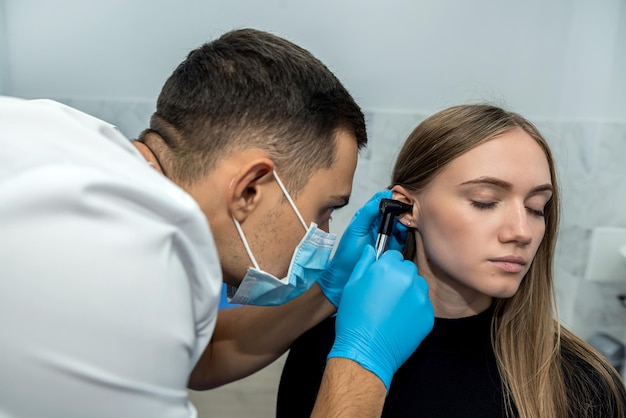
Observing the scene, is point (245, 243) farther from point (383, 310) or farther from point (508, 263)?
point (508, 263)

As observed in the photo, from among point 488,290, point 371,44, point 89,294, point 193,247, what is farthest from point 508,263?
point 371,44

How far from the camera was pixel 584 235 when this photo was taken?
2080mm

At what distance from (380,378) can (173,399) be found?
0.40 meters

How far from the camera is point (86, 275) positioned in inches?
24.7

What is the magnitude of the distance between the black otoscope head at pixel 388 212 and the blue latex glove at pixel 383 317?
0.07m

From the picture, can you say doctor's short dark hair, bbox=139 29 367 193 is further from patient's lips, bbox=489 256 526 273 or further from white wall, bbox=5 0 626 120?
white wall, bbox=5 0 626 120

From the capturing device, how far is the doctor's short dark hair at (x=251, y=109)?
0.95 m

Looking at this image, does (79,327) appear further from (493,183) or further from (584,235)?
(584,235)

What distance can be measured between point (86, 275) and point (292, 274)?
19.9 inches

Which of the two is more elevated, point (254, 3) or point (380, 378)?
point (254, 3)

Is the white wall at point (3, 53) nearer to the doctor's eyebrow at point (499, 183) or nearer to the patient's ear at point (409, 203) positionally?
the patient's ear at point (409, 203)

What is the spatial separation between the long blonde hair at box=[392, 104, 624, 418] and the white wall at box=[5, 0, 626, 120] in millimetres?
718

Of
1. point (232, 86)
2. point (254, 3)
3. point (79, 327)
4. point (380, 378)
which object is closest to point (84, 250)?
point (79, 327)

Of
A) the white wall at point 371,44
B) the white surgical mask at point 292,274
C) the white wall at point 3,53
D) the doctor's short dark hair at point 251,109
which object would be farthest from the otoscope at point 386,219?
the white wall at point 3,53
